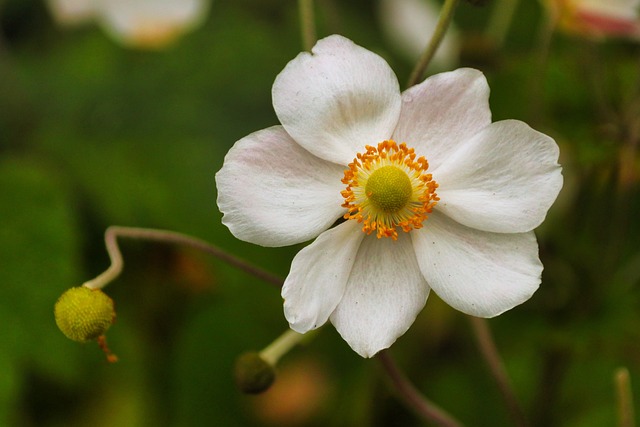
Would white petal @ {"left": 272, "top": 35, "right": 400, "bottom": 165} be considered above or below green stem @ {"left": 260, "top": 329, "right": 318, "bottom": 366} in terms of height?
above

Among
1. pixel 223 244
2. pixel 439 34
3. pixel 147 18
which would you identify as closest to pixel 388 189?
pixel 439 34

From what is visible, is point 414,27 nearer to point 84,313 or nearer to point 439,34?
point 439,34

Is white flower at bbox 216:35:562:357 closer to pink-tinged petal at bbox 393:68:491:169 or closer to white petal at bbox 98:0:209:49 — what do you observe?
pink-tinged petal at bbox 393:68:491:169

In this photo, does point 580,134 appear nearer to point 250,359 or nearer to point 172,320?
point 250,359

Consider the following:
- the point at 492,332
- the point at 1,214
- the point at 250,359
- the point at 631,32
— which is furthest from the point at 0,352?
the point at 631,32

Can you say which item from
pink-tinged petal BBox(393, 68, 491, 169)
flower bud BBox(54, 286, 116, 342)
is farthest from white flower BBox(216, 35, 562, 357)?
flower bud BBox(54, 286, 116, 342)

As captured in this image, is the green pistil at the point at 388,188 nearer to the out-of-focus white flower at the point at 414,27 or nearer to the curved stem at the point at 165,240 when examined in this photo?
the curved stem at the point at 165,240

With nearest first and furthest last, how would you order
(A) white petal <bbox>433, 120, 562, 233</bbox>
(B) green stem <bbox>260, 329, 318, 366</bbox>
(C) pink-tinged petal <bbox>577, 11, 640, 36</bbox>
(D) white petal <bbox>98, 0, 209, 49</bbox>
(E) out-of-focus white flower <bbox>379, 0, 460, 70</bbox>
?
(A) white petal <bbox>433, 120, 562, 233</bbox> → (B) green stem <bbox>260, 329, 318, 366</bbox> → (C) pink-tinged petal <bbox>577, 11, 640, 36</bbox> → (D) white petal <bbox>98, 0, 209, 49</bbox> → (E) out-of-focus white flower <bbox>379, 0, 460, 70</bbox>
